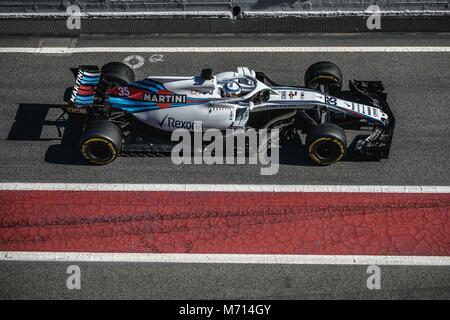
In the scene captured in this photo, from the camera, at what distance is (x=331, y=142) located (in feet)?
37.2

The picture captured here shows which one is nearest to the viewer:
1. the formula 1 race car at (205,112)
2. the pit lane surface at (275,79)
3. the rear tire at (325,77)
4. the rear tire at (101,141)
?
the rear tire at (101,141)

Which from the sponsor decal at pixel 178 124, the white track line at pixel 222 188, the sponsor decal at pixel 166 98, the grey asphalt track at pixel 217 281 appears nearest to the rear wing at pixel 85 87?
the sponsor decal at pixel 166 98

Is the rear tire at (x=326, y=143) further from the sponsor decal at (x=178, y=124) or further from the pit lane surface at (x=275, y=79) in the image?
the sponsor decal at (x=178, y=124)

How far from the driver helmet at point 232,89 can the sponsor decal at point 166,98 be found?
0.86 m

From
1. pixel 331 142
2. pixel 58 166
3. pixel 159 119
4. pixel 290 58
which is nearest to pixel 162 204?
pixel 159 119

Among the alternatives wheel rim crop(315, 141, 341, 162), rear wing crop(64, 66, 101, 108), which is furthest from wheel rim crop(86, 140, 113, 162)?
wheel rim crop(315, 141, 341, 162)

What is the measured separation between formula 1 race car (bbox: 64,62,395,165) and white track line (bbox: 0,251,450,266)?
2.16m

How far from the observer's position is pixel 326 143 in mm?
11375

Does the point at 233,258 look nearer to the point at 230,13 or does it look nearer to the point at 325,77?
the point at 325,77

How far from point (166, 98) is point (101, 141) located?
5.20ft

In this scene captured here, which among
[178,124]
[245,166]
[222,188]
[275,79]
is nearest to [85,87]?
[178,124]

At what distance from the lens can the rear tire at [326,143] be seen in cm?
1120

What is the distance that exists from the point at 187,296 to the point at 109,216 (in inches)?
92.9

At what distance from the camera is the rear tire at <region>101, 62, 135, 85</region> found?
40.4 feet
